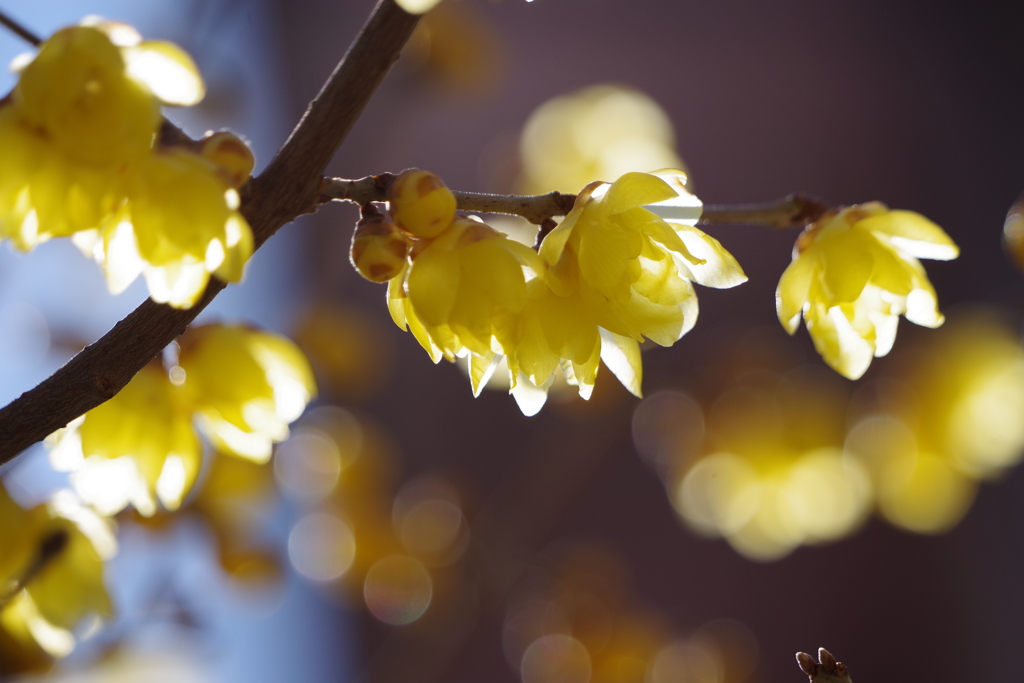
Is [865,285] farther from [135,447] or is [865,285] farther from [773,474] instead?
[773,474]

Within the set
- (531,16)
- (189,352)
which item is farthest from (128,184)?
(531,16)

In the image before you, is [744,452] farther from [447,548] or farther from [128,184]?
[128,184]

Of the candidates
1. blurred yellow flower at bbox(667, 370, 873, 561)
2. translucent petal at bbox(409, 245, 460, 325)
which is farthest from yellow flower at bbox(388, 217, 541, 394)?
blurred yellow flower at bbox(667, 370, 873, 561)

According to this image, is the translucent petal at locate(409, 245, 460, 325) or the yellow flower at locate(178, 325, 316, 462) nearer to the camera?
the translucent petal at locate(409, 245, 460, 325)

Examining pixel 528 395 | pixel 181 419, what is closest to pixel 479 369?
pixel 528 395

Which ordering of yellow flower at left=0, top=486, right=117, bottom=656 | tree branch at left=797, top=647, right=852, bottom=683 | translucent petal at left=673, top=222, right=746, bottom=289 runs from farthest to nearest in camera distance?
yellow flower at left=0, top=486, right=117, bottom=656 < translucent petal at left=673, top=222, right=746, bottom=289 < tree branch at left=797, top=647, right=852, bottom=683

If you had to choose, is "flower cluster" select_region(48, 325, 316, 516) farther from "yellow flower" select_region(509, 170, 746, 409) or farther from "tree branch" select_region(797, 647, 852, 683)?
"tree branch" select_region(797, 647, 852, 683)
